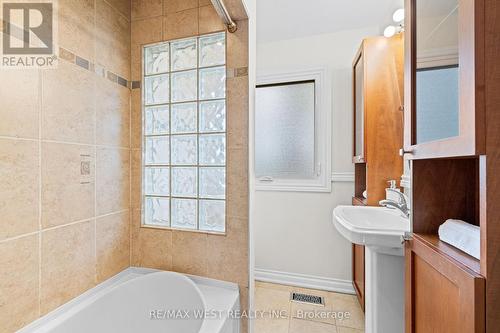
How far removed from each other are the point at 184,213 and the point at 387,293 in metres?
1.28

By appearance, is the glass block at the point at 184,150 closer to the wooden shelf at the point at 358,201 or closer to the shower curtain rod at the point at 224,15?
the shower curtain rod at the point at 224,15

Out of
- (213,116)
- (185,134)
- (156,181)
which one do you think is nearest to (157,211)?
(156,181)

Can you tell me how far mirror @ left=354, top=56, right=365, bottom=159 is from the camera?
1.93 metres

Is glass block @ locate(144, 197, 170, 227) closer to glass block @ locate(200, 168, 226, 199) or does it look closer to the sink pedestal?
glass block @ locate(200, 168, 226, 199)

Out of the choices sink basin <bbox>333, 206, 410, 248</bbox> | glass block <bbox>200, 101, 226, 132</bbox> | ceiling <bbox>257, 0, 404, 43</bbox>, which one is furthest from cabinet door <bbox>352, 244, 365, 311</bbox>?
ceiling <bbox>257, 0, 404, 43</bbox>

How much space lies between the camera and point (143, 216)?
65.1 inches

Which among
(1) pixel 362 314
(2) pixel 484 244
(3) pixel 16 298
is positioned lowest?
(1) pixel 362 314

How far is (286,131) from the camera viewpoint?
2.46 m

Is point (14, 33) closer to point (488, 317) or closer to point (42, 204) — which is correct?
point (42, 204)

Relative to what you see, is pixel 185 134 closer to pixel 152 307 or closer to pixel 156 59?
pixel 156 59

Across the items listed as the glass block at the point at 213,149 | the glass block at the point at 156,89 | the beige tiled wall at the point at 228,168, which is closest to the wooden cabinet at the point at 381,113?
the beige tiled wall at the point at 228,168

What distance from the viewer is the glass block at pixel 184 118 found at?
61.5 inches

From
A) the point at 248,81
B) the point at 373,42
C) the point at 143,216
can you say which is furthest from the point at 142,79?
the point at 373,42

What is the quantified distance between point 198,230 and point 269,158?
1238 millimetres
